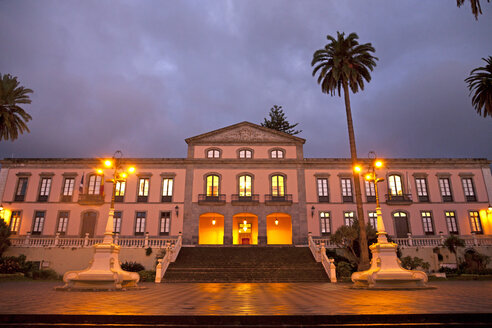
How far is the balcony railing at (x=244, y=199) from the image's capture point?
105 ft

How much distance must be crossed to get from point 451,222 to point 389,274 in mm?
24231

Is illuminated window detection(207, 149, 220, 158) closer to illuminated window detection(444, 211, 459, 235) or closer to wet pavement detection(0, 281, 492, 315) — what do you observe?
wet pavement detection(0, 281, 492, 315)

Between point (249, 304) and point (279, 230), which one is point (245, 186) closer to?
point (279, 230)

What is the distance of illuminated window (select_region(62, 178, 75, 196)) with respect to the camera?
106 ft

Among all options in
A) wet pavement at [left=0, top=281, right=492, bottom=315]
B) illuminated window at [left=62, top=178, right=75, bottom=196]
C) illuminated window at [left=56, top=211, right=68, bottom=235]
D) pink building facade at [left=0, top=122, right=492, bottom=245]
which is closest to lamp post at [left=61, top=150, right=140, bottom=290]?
wet pavement at [left=0, top=281, right=492, bottom=315]

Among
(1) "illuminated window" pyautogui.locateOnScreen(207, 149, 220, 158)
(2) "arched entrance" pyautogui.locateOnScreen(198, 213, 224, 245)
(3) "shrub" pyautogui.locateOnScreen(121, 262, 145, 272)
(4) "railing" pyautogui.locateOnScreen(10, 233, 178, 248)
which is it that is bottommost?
(3) "shrub" pyautogui.locateOnScreen(121, 262, 145, 272)

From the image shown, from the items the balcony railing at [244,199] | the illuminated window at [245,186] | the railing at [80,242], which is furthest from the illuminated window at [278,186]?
the railing at [80,242]

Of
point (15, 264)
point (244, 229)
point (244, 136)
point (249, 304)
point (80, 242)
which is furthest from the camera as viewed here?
point (244, 229)

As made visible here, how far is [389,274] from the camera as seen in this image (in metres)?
12.5

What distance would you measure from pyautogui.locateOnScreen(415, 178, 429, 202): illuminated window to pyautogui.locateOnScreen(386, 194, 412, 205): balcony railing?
1174mm

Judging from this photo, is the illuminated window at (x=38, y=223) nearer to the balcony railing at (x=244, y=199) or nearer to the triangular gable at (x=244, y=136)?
the triangular gable at (x=244, y=136)

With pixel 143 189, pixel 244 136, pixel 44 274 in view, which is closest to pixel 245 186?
pixel 244 136

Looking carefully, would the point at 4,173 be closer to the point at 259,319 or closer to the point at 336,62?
the point at 336,62

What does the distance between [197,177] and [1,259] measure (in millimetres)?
17447
